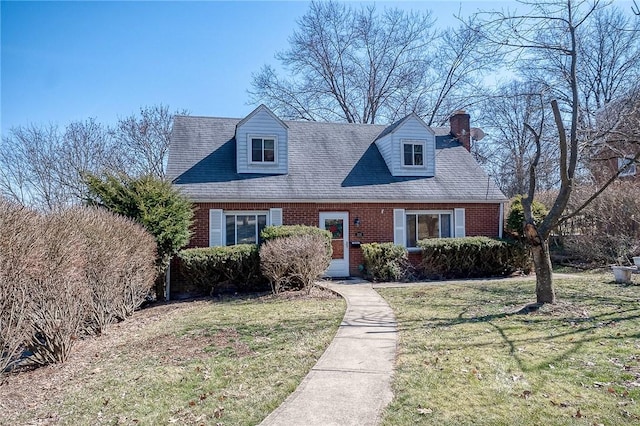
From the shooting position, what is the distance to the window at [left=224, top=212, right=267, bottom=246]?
1245 cm

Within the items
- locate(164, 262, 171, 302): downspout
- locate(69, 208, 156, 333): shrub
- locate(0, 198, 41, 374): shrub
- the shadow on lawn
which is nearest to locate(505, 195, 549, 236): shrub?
the shadow on lawn

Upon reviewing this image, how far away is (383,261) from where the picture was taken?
39.6 feet

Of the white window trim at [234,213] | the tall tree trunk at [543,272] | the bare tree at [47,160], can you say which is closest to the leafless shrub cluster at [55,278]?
the white window trim at [234,213]

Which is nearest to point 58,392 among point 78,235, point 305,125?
point 78,235

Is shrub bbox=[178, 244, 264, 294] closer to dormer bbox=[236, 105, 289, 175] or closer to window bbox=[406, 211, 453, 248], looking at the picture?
dormer bbox=[236, 105, 289, 175]

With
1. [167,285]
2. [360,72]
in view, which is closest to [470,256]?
[167,285]

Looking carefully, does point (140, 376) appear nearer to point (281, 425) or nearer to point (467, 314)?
point (281, 425)

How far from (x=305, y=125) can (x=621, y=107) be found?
1079 centimetres

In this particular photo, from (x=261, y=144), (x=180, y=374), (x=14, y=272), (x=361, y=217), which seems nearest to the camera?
(x=14, y=272)

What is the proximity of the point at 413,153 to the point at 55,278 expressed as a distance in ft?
40.7

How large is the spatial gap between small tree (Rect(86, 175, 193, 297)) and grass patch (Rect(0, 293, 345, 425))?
2.92 meters

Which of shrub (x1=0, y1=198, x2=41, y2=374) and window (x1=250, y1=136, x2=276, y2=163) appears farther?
window (x1=250, y1=136, x2=276, y2=163)

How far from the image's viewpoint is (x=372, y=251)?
1198cm

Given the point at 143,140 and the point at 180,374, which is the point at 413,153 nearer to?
the point at 180,374
